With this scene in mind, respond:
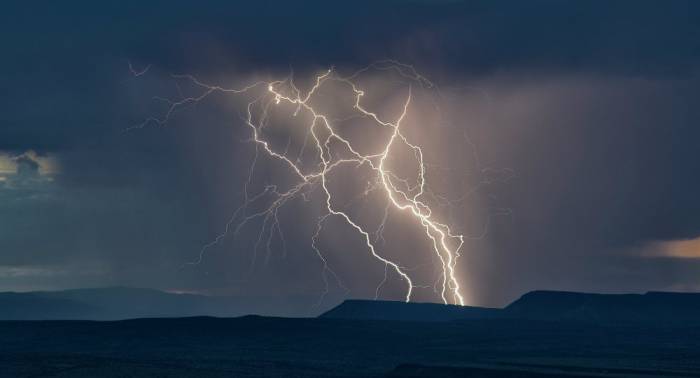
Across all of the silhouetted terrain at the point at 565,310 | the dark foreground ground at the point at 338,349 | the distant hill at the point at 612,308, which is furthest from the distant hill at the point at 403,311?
the dark foreground ground at the point at 338,349

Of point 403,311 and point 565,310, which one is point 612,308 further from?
point 403,311

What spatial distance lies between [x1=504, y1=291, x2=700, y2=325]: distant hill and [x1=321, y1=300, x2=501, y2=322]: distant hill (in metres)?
5.30

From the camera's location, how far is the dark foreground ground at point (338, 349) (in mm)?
69125

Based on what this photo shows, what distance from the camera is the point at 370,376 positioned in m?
68.5

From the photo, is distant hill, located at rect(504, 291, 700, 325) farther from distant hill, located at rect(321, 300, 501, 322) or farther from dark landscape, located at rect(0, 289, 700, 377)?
distant hill, located at rect(321, 300, 501, 322)

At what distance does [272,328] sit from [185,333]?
33.7 feet

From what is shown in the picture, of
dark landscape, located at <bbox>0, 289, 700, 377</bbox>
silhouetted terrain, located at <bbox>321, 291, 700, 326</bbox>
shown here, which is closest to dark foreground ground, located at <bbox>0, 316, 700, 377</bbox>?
dark landscape, located at <bbox>0, 289, 700, 377</bbox>

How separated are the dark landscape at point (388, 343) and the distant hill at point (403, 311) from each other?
273mm

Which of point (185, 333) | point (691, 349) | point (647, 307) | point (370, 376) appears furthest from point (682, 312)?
point (370, 376)

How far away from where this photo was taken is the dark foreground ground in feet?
227

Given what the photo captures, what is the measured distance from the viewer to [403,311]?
142750mm

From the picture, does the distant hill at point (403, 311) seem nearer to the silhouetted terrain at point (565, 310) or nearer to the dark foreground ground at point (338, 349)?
the silhouetted terrain at point (565, 310)

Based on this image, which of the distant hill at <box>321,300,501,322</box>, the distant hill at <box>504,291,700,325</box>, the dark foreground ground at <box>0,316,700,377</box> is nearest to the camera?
the dark foreground ground at <box>0,316,700,377</box>

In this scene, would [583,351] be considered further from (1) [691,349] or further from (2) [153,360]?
(2) [153,360]
